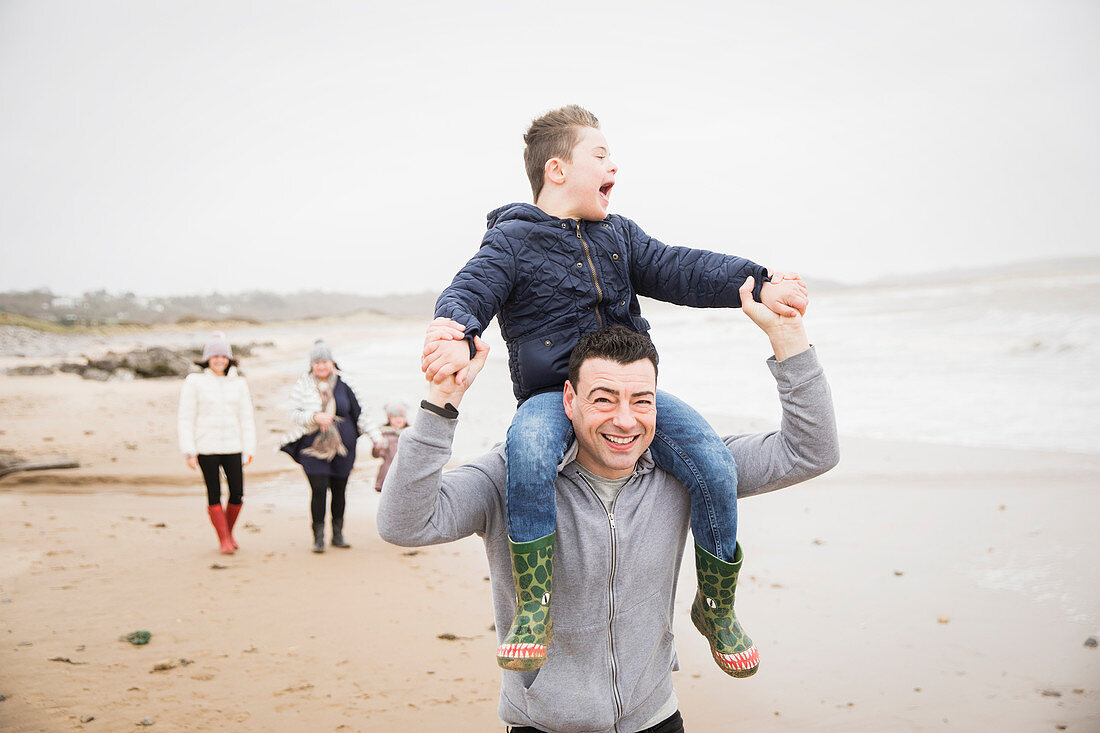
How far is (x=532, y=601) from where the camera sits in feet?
7.14

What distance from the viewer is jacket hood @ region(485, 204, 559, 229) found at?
102 inches

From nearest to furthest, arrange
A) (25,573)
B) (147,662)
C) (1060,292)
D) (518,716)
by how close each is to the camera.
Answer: (518,716) → (147,662) → (25,573) → (1060,292)

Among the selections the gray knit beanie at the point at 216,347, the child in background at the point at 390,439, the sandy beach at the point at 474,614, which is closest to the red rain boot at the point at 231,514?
the sandy beach at the point at 474,614

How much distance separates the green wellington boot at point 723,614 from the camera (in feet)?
7.86

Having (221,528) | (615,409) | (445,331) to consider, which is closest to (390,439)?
(221,528)

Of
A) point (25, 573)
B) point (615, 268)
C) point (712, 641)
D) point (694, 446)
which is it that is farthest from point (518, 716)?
point (25, 573)

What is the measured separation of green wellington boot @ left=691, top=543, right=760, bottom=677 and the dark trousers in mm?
222

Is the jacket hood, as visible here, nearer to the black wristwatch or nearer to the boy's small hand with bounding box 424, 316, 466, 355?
the boy's small hand with bounding box 424, 316, 466, 355

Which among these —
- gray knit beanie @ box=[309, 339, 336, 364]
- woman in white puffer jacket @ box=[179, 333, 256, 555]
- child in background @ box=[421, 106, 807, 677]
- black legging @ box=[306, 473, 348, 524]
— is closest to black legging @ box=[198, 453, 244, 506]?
woman in white puffer jacket @ box=[179, 333, 256, 555]

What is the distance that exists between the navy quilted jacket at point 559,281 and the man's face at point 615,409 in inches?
9.4

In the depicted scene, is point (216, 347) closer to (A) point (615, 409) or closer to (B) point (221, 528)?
(B) point (221, 528)

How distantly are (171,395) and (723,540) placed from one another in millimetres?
21496

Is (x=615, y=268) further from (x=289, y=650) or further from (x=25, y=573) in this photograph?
(x=25, y=573)

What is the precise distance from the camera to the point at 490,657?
5.31 m
